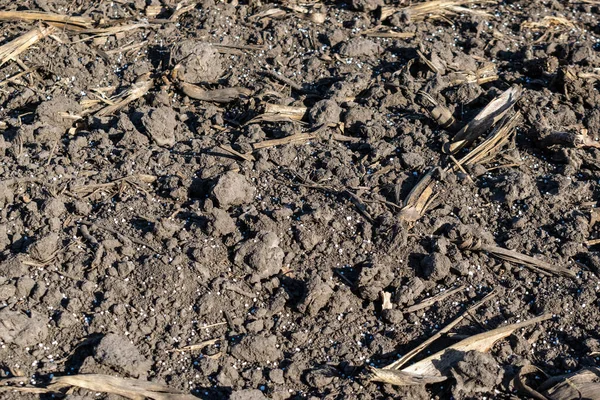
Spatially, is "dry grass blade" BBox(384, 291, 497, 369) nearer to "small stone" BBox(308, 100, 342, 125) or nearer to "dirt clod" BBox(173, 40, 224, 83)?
"small stone" BBox(308, 100, 342, 125)

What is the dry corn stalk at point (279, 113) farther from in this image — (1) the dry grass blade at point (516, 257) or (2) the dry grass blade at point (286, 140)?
(1) the dry grass blade at point (516, 257)

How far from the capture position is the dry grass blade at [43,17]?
5.02 meters

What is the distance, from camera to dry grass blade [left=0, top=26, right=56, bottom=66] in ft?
15.7

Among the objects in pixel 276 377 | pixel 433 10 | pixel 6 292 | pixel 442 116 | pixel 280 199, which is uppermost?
pixel 433 10

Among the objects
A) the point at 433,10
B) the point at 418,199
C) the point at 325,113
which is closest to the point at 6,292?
the point at 325,113

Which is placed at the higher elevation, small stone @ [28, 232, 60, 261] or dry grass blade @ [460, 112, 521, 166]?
dry grass blade @ [460, 112, 521, 166]

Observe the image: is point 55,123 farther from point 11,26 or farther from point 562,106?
point 562,106

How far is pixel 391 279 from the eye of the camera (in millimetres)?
3678

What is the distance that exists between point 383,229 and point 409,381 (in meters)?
0.85

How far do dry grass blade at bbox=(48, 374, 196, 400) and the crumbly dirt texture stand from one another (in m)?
0.07

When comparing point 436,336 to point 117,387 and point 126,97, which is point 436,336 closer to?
point 117,387

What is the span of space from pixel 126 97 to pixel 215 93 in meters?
0.55

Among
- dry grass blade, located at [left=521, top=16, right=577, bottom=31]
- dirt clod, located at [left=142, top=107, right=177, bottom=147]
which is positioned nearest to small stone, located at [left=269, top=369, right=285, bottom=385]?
dirt clod, located at [left=142, top=107, right=177, bottom=147]

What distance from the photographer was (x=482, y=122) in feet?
14.3
